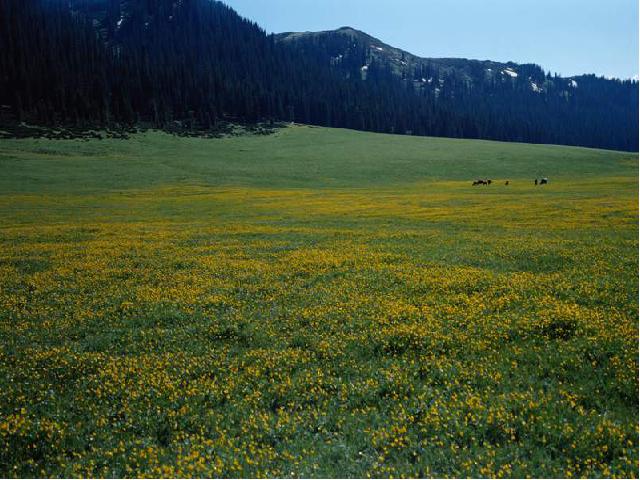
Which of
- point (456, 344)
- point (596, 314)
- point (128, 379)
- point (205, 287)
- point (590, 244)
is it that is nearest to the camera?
point (128, 379)

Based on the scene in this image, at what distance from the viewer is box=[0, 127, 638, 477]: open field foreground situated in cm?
708

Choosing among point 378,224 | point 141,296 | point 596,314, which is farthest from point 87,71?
point 596,314

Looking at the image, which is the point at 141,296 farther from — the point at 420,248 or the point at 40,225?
the point at 40,225

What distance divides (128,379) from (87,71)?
183957 millimetres

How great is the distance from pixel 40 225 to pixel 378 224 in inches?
1119

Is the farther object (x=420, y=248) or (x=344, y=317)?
(x=420, y=248)

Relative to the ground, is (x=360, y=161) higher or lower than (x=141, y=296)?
higher

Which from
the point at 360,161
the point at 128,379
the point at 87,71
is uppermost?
the point at 87,71

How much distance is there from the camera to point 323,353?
10.5 m

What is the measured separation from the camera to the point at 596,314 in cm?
1171

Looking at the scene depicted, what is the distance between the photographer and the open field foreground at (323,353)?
7082 millimetres

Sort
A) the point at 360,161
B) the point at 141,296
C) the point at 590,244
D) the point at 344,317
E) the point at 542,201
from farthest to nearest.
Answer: the point at 360,161 < the point at 542,201 < the point at 590,244 < the point at 141,296 < the point at 344,317

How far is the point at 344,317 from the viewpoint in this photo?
12664mm

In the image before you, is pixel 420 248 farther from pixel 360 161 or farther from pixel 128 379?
pixel 360 161
